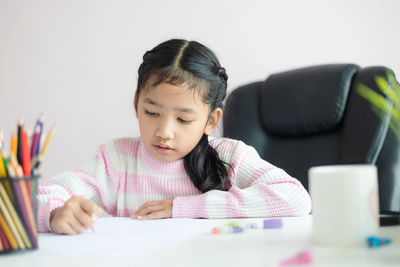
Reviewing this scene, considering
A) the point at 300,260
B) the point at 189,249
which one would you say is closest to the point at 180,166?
the point at 189,249

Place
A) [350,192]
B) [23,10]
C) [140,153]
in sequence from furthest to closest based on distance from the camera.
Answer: [23,10], [140,153], [350,192]

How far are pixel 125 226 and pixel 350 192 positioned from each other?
48 cm

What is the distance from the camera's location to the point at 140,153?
1.43m

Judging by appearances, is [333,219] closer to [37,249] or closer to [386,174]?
[37,249]

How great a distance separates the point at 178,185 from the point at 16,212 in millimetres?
749

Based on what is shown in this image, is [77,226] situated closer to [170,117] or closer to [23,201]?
[23,201]

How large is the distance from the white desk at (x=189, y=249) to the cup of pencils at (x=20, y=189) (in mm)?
23

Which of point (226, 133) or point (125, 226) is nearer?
point (125, 226)

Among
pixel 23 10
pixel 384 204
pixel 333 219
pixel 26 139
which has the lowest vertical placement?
pixel 384 204

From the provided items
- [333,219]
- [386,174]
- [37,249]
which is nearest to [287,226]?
[333,219]

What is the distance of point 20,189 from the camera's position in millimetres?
663

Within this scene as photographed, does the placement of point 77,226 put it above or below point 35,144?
below

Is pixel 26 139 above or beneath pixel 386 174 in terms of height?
above

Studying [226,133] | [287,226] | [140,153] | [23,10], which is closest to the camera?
[287,226]
